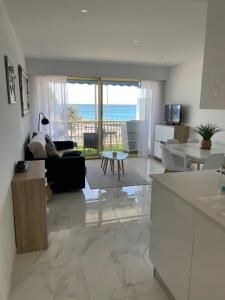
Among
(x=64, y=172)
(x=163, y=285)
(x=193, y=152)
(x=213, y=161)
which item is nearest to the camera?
(x=163, y=285)

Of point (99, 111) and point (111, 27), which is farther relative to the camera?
point (99, 111)

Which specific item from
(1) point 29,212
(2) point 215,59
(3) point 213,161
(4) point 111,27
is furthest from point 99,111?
(2) point 215,59

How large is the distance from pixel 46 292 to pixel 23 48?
13.4ft

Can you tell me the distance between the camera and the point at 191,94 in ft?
17.2

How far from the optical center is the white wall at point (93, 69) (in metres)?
5.25

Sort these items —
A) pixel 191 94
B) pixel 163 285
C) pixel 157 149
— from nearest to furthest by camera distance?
pixel 163 285 → pixel 191 94 → pixel 157 149

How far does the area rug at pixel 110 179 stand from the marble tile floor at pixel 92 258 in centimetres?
78

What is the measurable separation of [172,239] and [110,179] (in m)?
2.92

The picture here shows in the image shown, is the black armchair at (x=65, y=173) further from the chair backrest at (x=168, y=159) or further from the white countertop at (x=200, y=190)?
the white countertop at (x=200, y=190)

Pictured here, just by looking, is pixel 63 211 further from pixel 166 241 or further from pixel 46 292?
pixel 166 241

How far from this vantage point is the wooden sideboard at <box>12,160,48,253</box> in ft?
7.22

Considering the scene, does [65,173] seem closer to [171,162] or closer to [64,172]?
[64,172]

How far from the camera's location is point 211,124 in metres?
4.64

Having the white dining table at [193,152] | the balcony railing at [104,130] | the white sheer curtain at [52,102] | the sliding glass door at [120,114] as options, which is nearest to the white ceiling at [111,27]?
the white sheer curtain at [52,102]
